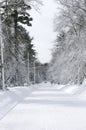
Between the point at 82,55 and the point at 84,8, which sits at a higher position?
the point at 84,8

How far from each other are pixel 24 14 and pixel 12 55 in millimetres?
5507

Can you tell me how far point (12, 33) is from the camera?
39.8 metres

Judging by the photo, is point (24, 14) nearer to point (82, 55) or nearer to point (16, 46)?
point (16, 46)

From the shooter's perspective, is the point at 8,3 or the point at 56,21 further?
the point at 56,21

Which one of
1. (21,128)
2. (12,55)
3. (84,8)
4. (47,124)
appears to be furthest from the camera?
(12,55)

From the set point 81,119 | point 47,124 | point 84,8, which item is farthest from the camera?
point 84,8

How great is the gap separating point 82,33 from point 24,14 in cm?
754

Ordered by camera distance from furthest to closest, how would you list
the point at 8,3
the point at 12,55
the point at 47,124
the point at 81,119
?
the point at 12,55 < the point at 8,3 < the point at 81,119 < the point at 47,124

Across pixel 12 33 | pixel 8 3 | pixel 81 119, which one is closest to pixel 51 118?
pixel 81 119

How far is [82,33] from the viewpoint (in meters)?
41.0

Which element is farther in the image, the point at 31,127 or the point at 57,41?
the point at 57,41

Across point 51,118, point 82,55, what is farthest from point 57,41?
point 51,118

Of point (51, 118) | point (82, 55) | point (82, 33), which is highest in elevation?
point (82, 33)

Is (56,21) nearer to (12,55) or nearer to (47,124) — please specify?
(12,55)
